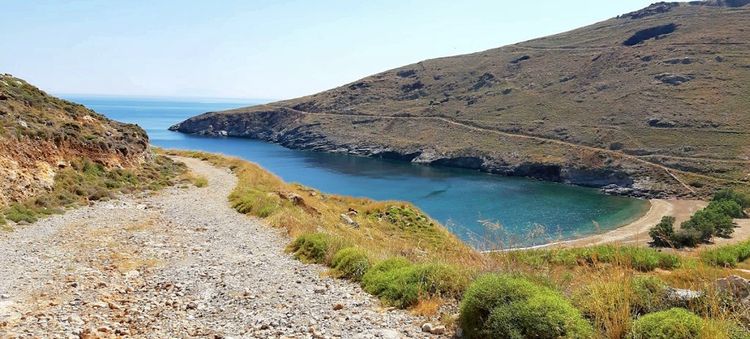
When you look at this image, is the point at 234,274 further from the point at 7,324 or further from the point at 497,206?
the point at 497,206

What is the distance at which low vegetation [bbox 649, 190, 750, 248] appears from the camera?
4347 cm

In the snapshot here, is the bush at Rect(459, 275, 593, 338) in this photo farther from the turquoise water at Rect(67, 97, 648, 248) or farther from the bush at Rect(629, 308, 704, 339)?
the turquoise water at Rect(67, 97, 648, 248)

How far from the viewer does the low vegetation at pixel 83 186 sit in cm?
1883

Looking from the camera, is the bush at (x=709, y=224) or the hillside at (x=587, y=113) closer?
the bush at (x=709, y=224)

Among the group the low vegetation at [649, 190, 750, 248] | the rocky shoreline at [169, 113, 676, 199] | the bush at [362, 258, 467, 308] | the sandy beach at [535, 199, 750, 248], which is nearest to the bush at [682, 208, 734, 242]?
the low vegetation at [649, 190, 750, 248]

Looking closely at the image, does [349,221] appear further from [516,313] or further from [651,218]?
[651,218]

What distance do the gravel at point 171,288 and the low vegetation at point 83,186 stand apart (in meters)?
1.35

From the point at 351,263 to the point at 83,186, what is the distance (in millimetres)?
19710

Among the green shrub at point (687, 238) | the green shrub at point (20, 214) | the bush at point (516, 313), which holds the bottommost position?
the green shrub at point (687, 238)

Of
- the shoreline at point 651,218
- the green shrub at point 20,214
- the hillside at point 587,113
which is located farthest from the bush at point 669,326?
the hillside at point 587,113

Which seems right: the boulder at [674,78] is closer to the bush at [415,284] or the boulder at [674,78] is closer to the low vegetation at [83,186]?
the low vegetation at [83,186]

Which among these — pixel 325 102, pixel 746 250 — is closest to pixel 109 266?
pixel 746 250

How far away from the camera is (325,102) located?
19788 cm

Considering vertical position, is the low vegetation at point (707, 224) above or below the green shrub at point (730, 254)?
below
